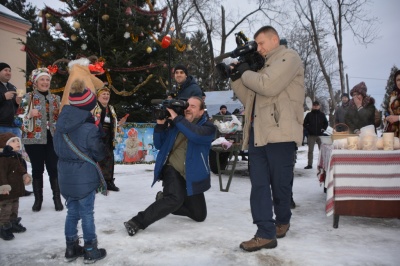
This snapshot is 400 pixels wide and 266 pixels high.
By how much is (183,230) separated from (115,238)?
74 cm

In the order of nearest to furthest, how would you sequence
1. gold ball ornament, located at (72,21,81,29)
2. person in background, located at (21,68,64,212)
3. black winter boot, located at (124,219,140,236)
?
black winter boot, located at (124,219,140,236), person in background, located at (21,68,64,212), gold ball ornament, located at (72,21,81,29)

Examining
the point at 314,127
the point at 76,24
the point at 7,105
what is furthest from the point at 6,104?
the point at 314,127

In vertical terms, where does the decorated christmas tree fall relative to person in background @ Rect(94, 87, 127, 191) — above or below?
above

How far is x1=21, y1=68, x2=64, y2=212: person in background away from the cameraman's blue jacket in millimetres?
1656

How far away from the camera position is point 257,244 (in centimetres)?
310

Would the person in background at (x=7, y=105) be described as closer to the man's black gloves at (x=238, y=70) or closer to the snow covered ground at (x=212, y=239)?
the snow covered ground at (x=212, y=239)

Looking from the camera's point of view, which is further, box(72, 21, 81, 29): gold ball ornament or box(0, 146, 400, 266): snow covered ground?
box(72, 21, 81, 29): gold ball ornament

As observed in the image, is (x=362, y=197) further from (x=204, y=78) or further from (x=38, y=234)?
(x=204, y=78)

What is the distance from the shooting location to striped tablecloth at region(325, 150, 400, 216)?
12.1 feet

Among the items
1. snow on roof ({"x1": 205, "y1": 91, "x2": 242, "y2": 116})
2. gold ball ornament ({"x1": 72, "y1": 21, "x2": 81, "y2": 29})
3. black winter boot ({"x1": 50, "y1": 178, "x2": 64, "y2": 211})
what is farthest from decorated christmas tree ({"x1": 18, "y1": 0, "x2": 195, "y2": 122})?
snow on roof ({"x1": 205, "y1": 91, "x2": 242, "y2": 116})

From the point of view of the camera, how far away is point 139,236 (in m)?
3.52

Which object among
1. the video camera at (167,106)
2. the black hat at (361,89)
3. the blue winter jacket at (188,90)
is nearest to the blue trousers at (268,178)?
the video camera at (167,106)

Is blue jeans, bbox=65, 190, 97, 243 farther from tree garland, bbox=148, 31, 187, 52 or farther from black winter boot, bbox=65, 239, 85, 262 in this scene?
tree garland, bbox=148, 31, 187, 52

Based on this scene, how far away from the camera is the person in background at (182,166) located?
3633 mm
